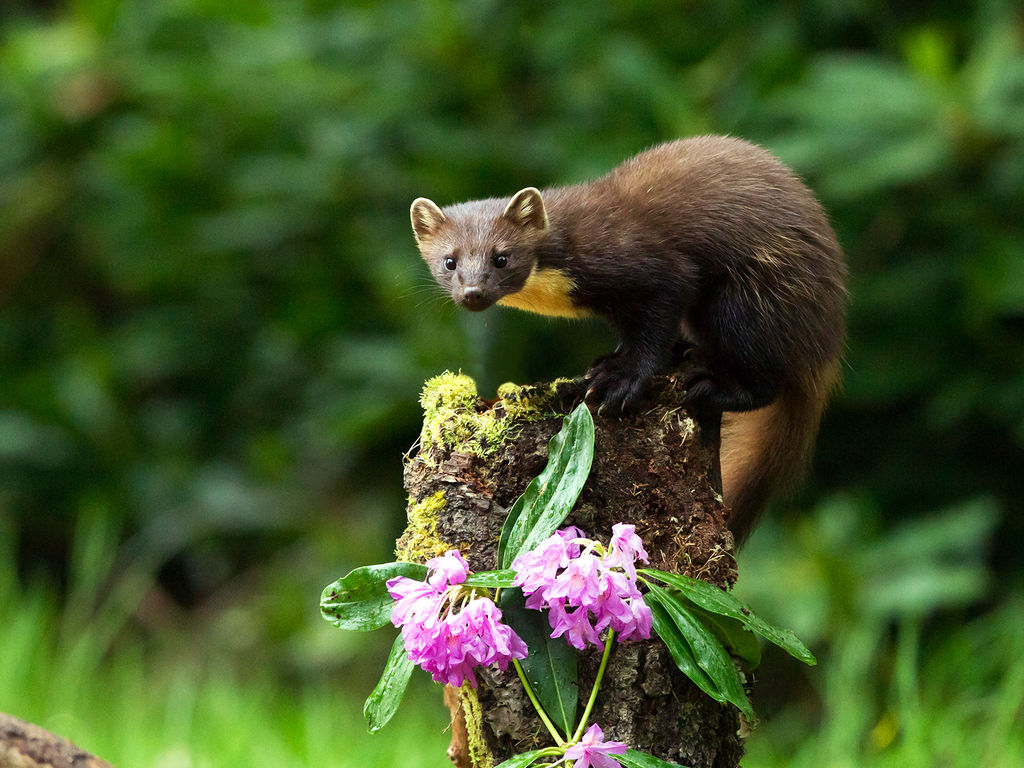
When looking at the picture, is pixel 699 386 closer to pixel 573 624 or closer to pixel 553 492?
pixel 553 492

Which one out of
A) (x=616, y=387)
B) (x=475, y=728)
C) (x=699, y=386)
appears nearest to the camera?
(x=475, y=728)

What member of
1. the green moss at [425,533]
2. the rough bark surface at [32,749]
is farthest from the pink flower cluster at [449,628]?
the rough bark surface at [32,749]

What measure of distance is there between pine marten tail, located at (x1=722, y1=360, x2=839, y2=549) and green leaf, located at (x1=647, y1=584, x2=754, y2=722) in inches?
40.8

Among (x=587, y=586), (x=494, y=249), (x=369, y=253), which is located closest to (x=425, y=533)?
(x=587, y=586)

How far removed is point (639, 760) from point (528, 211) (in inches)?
63.6

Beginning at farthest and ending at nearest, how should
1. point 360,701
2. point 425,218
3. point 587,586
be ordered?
point 360,701 → point 425,218 → point 587,586

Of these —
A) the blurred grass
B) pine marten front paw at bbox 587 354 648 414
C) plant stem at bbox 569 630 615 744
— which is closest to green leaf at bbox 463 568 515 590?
plant stem at bbox 569 630 615 744

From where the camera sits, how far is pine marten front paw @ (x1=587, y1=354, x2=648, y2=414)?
2.60 metres

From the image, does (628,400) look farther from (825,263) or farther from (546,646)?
(825,263)

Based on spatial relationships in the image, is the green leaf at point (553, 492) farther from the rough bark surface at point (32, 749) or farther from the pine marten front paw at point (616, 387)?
the rough bark surface at point (32, 749)

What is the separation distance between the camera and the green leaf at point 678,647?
7.00 feet

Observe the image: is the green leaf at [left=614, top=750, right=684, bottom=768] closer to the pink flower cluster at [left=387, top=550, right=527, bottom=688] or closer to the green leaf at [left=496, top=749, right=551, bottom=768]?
the green leaf at [left=496, top=749, right=551, bottom=768]

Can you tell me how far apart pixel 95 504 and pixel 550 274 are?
4853mm

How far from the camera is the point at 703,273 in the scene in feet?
10.3
